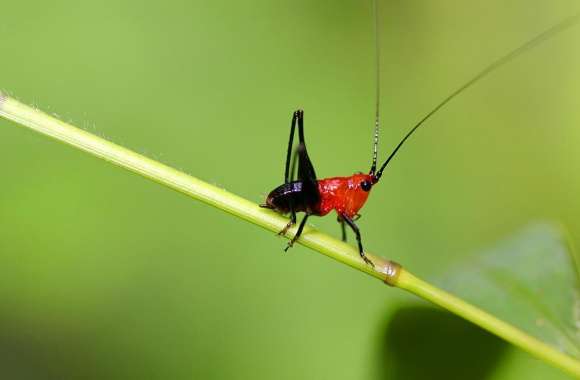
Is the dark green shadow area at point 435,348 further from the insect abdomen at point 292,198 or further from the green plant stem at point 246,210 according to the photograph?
the insect abdomen at point 292,198

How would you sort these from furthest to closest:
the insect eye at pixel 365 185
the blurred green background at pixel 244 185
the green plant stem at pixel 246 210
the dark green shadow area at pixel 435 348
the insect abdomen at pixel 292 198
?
the blurred green background at pixel 244 185 < the insect eye at pixel 365 185 < the insect abdomen at pixel 292 198 < the dark green shadow area at pixel 435 348 < the green plant stem at pixel 246 210

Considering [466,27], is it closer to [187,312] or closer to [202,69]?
[202,69]

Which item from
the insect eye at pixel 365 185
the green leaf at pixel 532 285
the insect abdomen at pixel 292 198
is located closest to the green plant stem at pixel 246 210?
the green leaf at pixel 532 285

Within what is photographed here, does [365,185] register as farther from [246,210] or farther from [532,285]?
[246,210]

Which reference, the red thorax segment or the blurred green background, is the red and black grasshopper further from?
the blurred green background

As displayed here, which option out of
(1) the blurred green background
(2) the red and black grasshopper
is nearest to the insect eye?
(2) the red and black grasshopper

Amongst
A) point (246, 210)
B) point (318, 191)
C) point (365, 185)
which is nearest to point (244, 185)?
point (318, 191)

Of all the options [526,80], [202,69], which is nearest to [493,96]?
[526,80]
